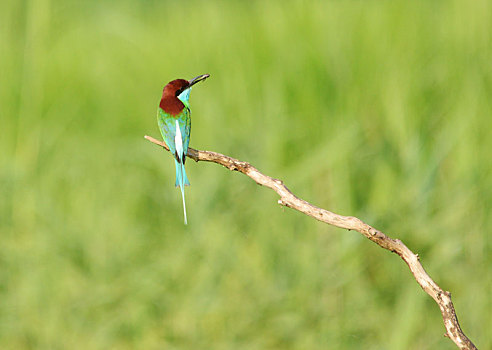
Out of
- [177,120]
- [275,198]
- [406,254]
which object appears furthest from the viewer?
[275,198]

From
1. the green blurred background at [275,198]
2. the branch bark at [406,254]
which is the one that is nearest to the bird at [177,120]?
the branch bark at [406,254]

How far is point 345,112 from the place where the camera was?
393 cm

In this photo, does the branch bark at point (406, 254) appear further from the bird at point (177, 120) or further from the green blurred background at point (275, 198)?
the green blurred background at point (275, 198)

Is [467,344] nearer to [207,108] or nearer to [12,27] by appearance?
[207,108]

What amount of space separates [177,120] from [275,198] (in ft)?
6.52

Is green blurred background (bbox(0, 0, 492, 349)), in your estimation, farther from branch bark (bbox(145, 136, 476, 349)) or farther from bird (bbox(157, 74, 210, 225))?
branch bark (bbox(145, 136, 476, 349))

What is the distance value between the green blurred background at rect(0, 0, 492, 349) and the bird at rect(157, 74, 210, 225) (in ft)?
5.98

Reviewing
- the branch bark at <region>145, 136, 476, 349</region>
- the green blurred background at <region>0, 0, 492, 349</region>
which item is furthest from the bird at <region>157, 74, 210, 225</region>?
the green blurred background at <region>0, 0, 492, 349</region>

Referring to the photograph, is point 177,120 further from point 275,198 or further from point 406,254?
point 275,198

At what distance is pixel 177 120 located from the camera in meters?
1.86

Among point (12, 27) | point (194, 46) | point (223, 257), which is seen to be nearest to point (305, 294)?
point (223, 257)

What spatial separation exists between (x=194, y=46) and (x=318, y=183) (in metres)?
1.35

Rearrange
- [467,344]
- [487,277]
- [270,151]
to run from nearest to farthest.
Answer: [467,344] → [487,277] → [270,151]

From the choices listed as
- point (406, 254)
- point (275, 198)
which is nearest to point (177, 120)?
point (406, 254)
